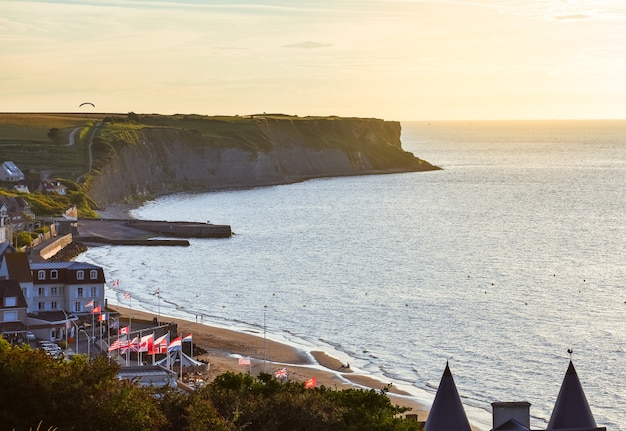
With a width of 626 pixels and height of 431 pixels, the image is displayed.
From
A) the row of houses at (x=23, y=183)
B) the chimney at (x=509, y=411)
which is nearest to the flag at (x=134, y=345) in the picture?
the chimney at (x=509, y=411)

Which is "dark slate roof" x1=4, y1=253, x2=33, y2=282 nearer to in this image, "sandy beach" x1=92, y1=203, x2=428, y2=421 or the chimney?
"sandy beach" x1=92, y1=203, x2=428, y2=421

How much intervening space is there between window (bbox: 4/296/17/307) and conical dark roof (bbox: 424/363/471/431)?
107 feet

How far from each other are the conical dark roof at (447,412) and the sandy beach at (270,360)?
1791cm

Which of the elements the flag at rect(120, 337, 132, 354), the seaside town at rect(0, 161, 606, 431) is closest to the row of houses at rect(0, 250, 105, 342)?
the seaside town at rect(0, 161, 606, 431)

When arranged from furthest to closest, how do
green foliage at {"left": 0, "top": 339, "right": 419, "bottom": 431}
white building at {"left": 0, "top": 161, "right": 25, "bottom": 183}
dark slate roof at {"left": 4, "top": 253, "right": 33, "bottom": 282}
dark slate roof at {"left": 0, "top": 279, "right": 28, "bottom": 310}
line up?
1. white building at {"left": 0, "top": 161, "right": 25, "bottom": 183}
2. dark slate roof at {"left": 4, "top": 253, "right": 33, "bottom": 282}
3. dark slate roof at {"left": 0, "top": 279, "right": 28, "bottom": 310}
4. green foliage at {"left": 0, "top": 339, "right": 419, "bottom": 431}

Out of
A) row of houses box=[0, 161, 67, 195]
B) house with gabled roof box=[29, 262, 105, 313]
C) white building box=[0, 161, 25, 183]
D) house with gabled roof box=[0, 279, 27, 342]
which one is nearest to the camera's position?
house with gabled roof box=[0, 279, 27, 342]

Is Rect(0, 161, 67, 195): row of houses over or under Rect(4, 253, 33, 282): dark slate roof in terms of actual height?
under

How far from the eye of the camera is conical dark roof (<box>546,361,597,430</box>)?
29.5 metres

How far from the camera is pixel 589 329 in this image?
6675 centimetres

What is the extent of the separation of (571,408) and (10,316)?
34.5 m

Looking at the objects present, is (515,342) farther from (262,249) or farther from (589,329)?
(262,249)

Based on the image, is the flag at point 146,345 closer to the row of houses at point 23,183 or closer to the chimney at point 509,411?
the chimney at point 509,411

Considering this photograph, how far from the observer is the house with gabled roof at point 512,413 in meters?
28.7

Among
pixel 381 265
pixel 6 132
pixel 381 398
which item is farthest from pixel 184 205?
pixel 381 398
